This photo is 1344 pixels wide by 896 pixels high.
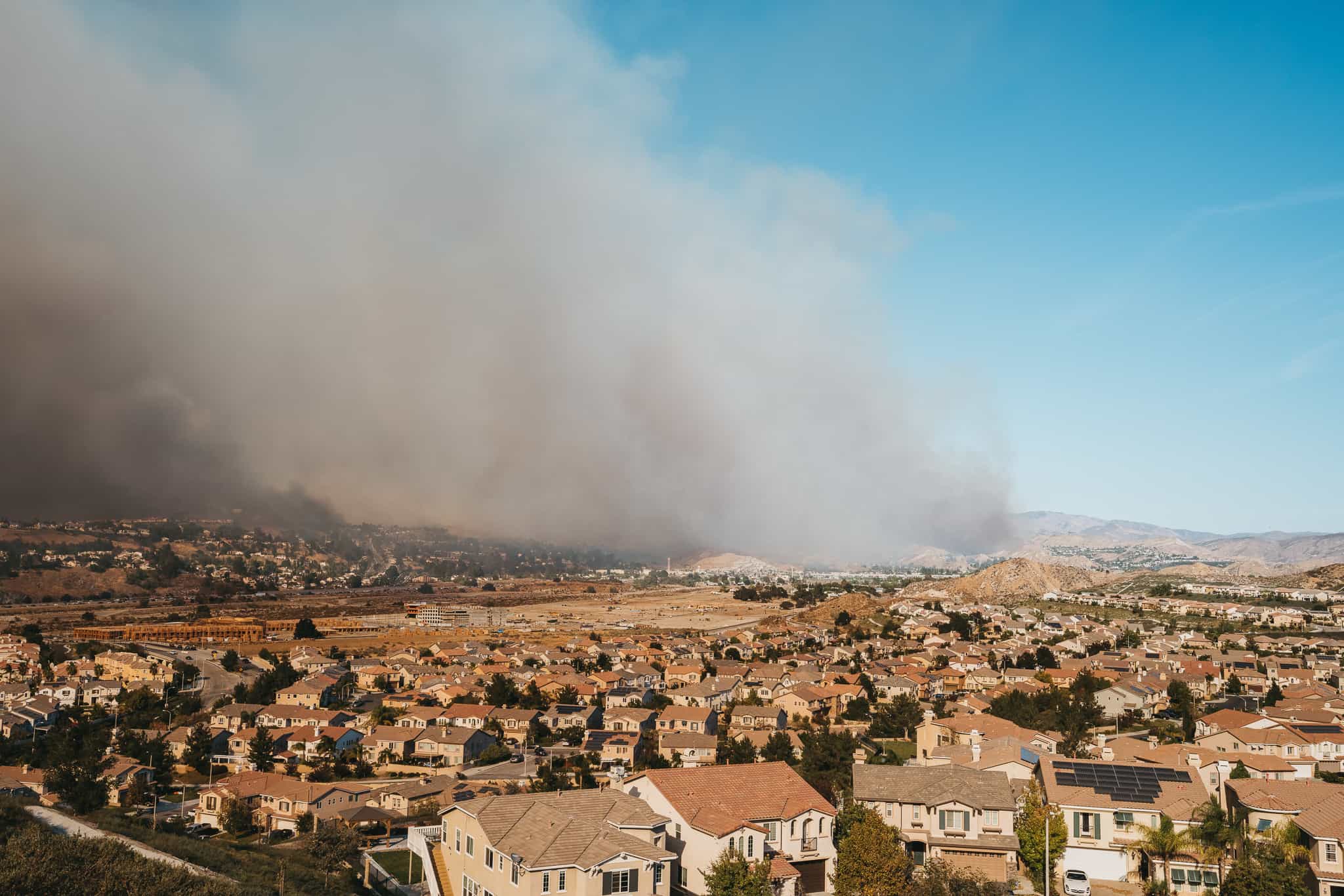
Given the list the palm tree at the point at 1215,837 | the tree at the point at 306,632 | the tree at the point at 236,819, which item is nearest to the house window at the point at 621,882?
the palm tree at the point at 1215,837

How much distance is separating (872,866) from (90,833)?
12.4 meters

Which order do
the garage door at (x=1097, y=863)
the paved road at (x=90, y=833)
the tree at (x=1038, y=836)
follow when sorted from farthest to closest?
the garage door at (x=1097, y=863), the tree at (x=1038, y=836), the paved road at (x=90, y=833)

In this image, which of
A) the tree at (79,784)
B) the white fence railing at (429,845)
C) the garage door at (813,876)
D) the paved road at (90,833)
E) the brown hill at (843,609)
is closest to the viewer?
the paved road at (90,833)

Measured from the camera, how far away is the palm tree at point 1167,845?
16.1 metres

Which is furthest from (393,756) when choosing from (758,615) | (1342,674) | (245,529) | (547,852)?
(245,529)

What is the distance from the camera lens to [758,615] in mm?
84562

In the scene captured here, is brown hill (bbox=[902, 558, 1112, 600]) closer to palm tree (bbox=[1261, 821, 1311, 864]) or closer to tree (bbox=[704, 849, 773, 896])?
palm tree (bbox=[1261, 821, 1311, 864])

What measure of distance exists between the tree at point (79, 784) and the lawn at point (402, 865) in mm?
5955

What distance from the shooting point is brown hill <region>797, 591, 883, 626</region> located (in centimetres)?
7675

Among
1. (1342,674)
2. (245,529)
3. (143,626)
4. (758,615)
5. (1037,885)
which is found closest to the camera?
(1037,885)

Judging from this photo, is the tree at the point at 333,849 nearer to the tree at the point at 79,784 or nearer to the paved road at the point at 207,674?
the tree at the point at 79,784

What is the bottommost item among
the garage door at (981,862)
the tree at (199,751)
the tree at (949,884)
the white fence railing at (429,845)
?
the tree at (199,751)

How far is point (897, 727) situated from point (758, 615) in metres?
50.9

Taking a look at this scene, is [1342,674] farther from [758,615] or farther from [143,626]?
[143,626]
